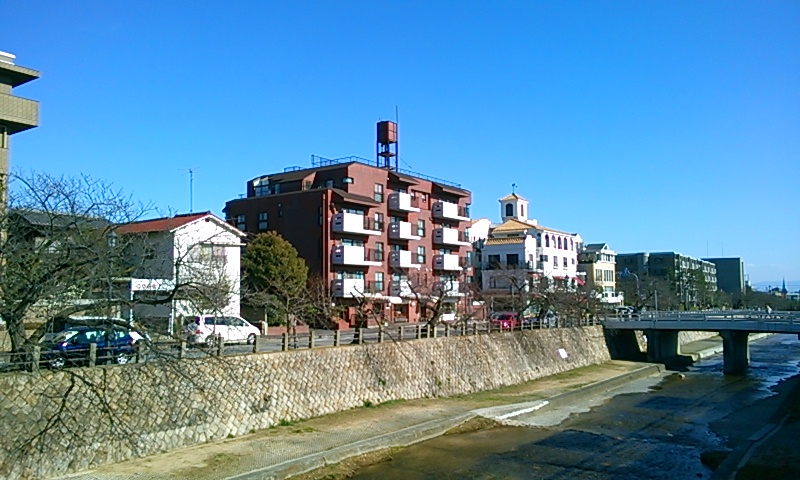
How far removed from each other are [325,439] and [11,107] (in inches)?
800

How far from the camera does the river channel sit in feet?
61.6

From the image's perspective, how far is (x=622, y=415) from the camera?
28.6m

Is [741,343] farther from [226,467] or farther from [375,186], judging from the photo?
[226,467]

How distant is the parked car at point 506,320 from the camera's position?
3919 cm

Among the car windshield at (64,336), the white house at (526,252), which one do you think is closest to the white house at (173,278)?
the car windshield at (64,336)

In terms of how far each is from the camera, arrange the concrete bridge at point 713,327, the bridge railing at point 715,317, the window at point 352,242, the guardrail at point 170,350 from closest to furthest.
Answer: the guardrail at point 170,350
the concrete bridge at point 713,327
the bridge railing at point 715,317
the window at point 352,242

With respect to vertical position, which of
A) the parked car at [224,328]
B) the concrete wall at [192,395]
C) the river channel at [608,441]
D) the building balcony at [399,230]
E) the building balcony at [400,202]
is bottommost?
the river channel at [608,441]

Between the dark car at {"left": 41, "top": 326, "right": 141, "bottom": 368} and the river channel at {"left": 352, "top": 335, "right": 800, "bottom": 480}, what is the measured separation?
7.63m

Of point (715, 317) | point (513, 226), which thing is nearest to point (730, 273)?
point (513, 226)

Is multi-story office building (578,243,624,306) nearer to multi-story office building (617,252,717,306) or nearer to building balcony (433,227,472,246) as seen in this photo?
multi-story office building (617,252,717,306)

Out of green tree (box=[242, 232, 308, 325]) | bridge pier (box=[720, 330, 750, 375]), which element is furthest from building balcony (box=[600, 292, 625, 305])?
green tree (box=[242, 232, 308, 325])

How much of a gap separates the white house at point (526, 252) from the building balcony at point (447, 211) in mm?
7358

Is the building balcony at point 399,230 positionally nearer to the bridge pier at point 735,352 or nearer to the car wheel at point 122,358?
the bridge pier at point 735,352

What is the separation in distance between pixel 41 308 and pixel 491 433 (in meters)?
15.3
